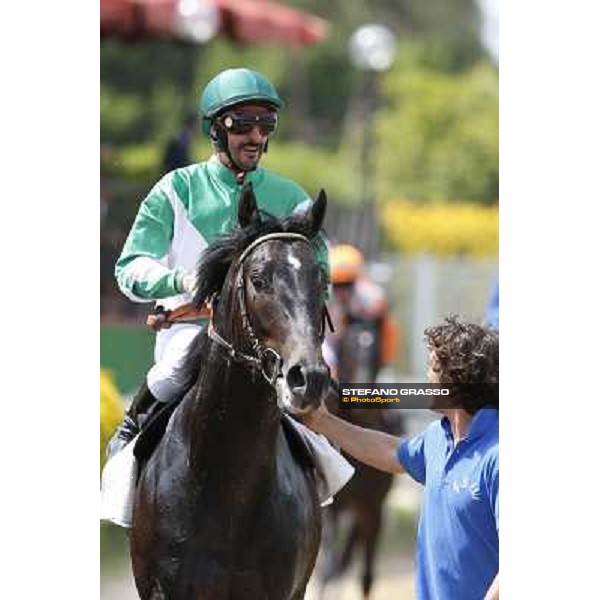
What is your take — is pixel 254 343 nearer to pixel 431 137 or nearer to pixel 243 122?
pixel 243 122

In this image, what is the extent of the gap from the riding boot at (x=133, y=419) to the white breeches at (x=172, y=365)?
51 millimetres

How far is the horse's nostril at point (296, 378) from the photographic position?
11.8 feet

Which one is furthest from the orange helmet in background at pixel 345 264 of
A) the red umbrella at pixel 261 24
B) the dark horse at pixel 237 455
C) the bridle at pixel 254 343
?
the bridle at pixel 254 343

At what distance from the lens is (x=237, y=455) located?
4.04 metres

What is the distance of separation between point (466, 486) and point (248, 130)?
1.21m

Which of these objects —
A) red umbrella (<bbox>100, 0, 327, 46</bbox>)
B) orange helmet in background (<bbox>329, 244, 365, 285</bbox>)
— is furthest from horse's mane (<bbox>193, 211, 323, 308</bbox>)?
orange helmet in background (<bbox>329, 244, 365, 285</bbox>)

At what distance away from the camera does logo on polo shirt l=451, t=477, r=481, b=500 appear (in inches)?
169

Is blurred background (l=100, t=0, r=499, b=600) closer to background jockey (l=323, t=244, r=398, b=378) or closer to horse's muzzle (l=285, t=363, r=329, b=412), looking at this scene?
background jockey (l=323, t=244, r=398, b=378)

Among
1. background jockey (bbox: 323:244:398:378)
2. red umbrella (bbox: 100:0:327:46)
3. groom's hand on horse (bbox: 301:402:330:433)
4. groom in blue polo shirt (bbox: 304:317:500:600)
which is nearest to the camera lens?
groom in blue polo shirt (bbox: 304:317:500:600)

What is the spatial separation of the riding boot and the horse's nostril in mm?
804
